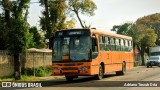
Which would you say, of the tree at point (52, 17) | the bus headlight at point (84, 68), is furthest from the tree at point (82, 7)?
the bus headlight at point (84, 68)

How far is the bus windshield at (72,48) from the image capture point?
23.0 m

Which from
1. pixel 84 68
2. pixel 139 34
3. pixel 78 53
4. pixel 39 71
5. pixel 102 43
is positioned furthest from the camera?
pixel 139 34

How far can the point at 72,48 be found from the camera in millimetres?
23188

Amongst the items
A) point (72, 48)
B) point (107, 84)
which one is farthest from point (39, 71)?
point (107, 84)

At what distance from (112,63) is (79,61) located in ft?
16.8

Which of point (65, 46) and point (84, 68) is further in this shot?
point (65, 46)

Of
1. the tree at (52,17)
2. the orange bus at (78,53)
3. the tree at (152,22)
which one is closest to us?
the orange bus at (78,53)

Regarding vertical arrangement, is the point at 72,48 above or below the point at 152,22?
below

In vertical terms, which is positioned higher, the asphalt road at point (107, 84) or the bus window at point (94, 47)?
the bus window at point (94, 47)

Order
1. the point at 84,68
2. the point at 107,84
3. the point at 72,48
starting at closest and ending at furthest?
1. the point at 107,84
2. the point at 84,68
3. the point at 72,48

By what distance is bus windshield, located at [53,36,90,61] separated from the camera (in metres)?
23.0

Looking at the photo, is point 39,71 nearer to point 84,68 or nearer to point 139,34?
point 84,68

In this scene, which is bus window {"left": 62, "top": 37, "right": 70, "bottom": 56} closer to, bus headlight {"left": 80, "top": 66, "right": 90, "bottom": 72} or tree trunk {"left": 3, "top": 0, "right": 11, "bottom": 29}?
bus headlight {"left": 80, "top": 66, "right": 90, "bottom": 72}

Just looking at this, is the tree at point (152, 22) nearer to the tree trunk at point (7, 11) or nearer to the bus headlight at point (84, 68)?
the tree trunk at point (7, 11)
